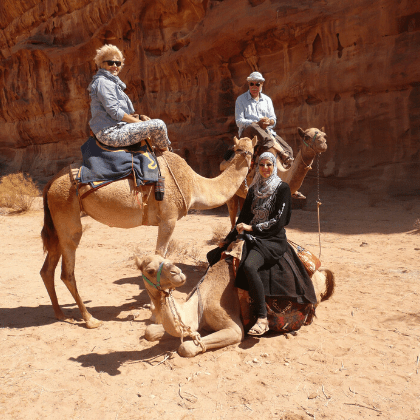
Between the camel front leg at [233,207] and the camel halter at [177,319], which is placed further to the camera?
the camel front leg at [233,207]

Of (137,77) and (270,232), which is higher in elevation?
(137,77)

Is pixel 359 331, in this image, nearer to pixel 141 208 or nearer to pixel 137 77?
pixel 141 208

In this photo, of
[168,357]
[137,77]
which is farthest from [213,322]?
[137,77]

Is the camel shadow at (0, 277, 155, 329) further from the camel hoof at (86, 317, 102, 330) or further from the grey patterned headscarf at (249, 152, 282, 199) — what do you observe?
the grey patterned headscarf at (249, 152, 282, 199)

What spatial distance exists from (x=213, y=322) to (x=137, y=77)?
53.2 ft

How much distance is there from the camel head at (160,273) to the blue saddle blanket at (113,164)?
1.54 m

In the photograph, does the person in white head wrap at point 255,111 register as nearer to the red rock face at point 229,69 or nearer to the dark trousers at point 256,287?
the dark trousers at point 256,287

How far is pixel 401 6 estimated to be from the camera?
10.7 m

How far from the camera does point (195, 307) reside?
380cm

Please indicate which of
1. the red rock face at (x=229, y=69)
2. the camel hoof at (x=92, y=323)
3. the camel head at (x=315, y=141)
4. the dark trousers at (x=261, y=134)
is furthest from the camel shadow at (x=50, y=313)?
the red rock face at (x=229, y=69)

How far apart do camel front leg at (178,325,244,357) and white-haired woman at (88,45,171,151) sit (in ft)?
7.81

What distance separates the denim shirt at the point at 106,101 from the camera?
14.8 ft

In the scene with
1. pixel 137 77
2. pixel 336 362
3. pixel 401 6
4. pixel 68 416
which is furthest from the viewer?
pixel 137 77

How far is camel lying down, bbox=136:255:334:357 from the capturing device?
321 cm
